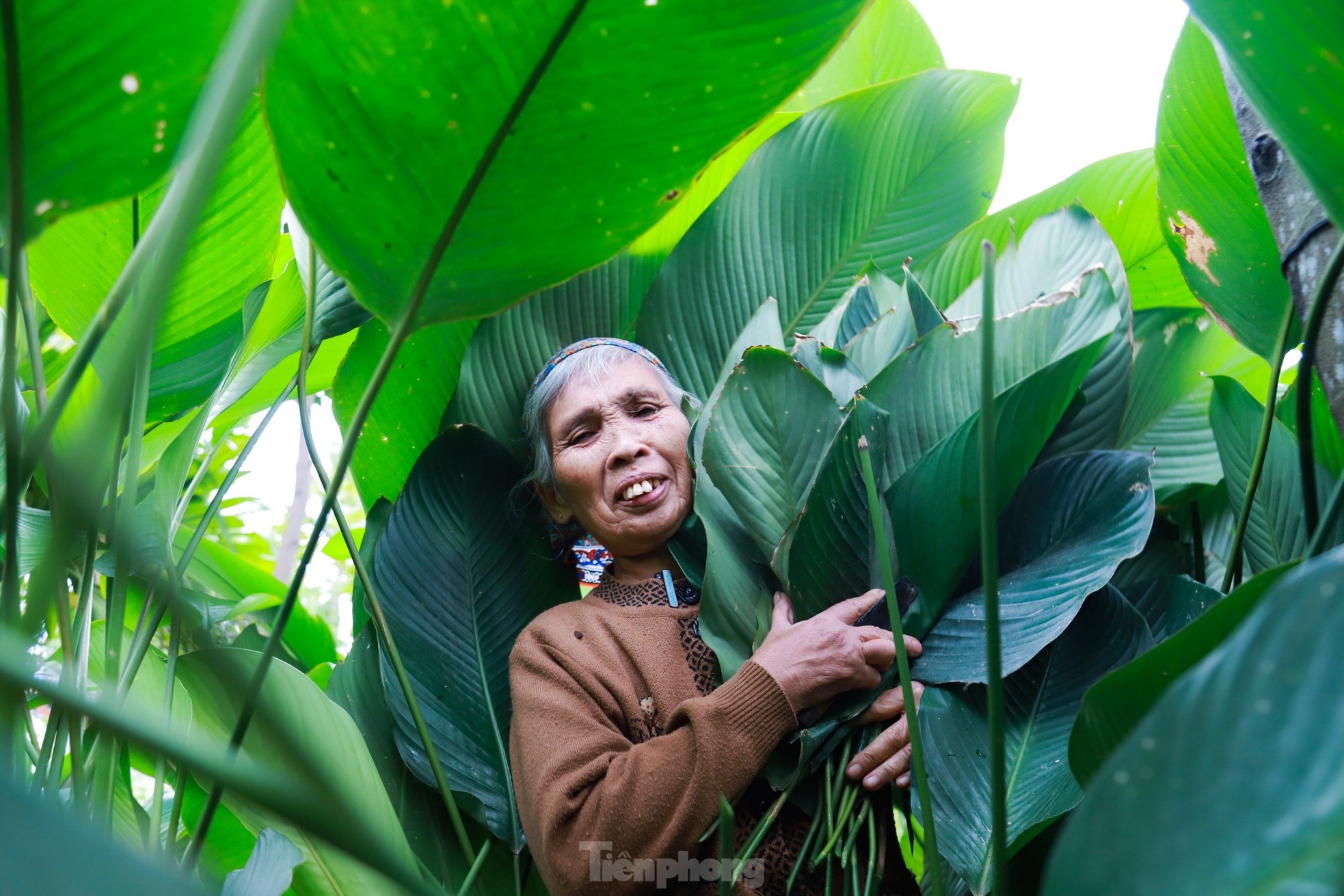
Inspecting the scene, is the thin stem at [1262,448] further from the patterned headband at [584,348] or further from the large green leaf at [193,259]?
the large green leaf at [193,259]

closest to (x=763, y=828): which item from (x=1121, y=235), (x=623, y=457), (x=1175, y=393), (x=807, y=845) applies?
(x=807, y=845)

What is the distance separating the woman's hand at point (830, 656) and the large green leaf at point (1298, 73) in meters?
0.46

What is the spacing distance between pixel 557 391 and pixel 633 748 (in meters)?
0.46

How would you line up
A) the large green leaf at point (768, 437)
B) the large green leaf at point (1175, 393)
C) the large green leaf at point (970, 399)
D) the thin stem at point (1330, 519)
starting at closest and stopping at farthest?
the thin stem at point (1330, 519)
the large green leaf at point (970, 399)
the large green leaf at point (768, 437)
the large green leaf at point (1175, 393)

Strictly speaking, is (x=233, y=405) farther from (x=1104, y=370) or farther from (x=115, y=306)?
(x=1104, y=370)

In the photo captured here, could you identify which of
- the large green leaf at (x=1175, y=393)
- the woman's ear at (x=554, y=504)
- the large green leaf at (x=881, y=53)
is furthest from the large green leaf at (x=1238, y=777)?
the large green leaf at (x=881, y=53)

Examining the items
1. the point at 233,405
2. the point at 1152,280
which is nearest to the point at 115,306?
the point at 233,405

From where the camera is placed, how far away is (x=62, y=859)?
18 cm

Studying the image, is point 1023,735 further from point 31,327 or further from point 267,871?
point 31,327

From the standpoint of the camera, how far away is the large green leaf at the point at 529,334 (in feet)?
3.74

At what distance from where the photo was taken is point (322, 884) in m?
0.91

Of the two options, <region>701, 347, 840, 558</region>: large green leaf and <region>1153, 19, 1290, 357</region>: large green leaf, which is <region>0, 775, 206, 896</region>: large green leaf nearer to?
<region>701, 347, 840, 558</region>: large green leaf

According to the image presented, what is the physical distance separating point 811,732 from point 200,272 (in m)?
0.67

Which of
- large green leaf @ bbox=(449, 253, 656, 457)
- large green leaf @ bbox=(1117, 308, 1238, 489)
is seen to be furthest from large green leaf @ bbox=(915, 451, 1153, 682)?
large green leaf @ bbox=(449, 253, 656, 457)
